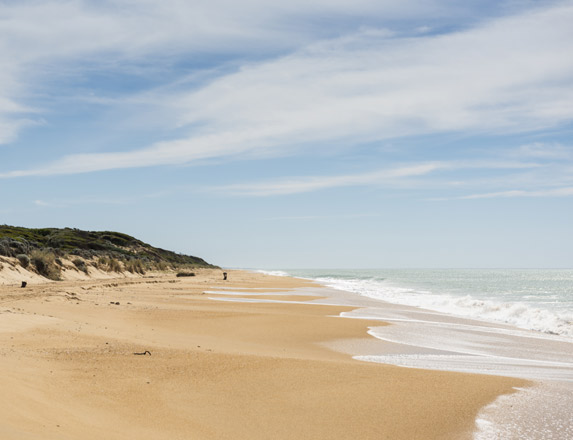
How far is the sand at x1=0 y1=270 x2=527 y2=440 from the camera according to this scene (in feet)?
19.2

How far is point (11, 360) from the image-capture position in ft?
25.4

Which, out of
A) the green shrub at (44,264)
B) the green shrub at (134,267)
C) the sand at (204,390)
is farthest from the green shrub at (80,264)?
the sand at (204,390)

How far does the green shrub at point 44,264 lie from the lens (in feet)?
102

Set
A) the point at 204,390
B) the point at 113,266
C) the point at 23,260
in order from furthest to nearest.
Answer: the point at 113,266 < the point at 23,260 < the point at 204,390

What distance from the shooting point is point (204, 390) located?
7617 mm

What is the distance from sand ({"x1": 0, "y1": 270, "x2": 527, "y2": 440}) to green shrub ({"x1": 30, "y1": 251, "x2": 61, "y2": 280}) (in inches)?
787

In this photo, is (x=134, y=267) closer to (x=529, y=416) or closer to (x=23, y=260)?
(x=23, y=260)

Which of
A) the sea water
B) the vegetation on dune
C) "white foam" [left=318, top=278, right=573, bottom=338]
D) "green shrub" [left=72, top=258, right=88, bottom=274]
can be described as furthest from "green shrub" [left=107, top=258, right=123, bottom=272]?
the sea water

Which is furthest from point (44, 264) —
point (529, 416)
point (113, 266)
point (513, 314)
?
point (529, 416)

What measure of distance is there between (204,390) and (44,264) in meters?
27.6

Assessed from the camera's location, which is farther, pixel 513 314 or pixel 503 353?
pixel 513 314

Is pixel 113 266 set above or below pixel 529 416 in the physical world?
above

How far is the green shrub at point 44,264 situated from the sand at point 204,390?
2000 centimetres

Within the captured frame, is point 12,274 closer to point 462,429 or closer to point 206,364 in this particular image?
point 206,364
